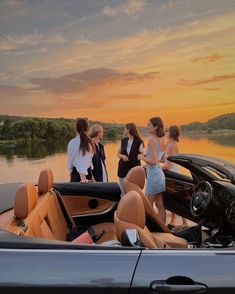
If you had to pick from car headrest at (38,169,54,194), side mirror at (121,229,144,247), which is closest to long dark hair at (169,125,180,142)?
car headrest at (38,169,54,194)

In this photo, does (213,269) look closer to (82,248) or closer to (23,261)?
(82,248)

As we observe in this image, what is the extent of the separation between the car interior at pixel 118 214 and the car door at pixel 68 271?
0.11 metres

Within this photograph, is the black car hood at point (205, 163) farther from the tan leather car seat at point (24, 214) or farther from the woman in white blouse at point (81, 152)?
the woman in white blouse at point (81, 152)

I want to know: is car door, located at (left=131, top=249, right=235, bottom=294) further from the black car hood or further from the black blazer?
the black blazer

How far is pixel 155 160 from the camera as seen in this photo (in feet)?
19.3

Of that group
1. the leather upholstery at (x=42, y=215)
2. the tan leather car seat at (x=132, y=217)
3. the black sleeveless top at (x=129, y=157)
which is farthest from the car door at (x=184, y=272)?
the black sleeveless top at (x=129, y=157)

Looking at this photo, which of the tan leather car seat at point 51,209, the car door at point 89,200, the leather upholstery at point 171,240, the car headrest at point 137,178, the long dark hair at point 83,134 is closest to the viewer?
the leather upholstery at point 171,240

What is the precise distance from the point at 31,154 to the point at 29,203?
2257cm

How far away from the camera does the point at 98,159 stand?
23.4 ft

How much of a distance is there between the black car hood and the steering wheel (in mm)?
153

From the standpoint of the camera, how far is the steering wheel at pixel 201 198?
11.5ft

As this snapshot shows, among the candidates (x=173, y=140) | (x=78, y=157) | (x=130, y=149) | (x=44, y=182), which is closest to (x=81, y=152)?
(x=78, y=157)

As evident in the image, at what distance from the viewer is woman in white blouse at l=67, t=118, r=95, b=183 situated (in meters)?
6.43

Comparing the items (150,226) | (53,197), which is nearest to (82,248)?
(150,226)
